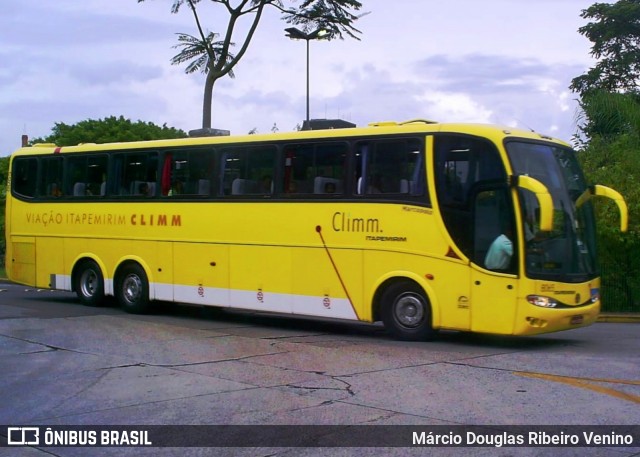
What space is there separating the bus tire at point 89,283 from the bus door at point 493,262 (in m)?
9.13

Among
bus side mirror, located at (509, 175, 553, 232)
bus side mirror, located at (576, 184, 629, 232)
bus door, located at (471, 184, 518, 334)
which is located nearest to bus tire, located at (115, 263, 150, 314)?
bus door, located at (471, 184, 518, 334)

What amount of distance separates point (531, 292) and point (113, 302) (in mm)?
10719

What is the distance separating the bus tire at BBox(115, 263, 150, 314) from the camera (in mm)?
17578

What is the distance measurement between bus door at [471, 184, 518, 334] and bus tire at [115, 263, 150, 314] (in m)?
7.56

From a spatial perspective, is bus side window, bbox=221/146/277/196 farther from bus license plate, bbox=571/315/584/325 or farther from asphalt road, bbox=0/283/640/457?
bus license plate, bbox=571/315/584/325

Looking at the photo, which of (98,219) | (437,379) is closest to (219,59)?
(98,219)

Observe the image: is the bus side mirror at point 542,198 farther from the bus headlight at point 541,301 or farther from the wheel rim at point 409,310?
the wheel rim at point 409,310

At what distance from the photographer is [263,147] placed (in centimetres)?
1545

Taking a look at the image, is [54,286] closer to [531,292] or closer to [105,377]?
[105,377]

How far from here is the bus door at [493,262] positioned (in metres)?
12.4

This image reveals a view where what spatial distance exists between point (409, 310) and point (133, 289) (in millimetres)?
6817

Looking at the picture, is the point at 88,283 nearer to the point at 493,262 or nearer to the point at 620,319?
the point at 493,262

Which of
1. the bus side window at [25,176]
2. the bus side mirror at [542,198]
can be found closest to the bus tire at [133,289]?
the bus side window at [25,176]

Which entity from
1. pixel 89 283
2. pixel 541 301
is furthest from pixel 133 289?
pixel 541 301
